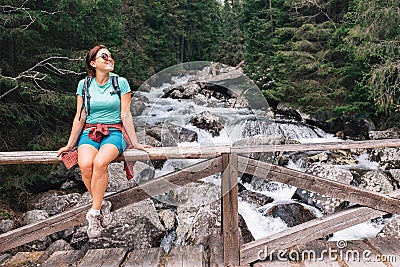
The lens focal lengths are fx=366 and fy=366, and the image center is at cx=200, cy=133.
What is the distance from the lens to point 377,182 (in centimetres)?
738

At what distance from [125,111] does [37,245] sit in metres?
4.62

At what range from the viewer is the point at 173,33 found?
2134cm

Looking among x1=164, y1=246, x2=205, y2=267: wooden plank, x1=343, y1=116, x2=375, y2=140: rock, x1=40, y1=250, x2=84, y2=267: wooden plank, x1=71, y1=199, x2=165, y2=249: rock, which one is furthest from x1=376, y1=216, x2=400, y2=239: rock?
x1=343, y1=116, x2=375, y2=140: rock

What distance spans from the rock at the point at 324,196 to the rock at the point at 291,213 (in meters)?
0.29

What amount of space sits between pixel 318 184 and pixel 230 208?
27.7 inches

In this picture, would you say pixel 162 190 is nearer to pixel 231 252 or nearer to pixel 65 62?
pixel 231 252

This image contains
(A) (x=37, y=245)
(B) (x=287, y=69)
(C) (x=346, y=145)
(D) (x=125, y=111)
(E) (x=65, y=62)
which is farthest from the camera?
(B) (x=287, y=69)

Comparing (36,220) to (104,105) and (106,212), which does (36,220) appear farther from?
(104,105)

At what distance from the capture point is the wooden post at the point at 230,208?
267 cm

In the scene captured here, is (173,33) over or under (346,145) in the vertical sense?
over

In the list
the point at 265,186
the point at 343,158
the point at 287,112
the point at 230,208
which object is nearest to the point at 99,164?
the point at 230,208

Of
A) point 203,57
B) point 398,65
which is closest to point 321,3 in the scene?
point 398,65

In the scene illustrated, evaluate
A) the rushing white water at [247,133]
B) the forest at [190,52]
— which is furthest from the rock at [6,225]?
the rushing white water at [247,133]

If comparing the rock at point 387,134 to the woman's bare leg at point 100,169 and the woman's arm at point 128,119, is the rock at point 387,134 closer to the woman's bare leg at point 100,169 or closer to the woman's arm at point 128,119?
the woman's arm at point 128,119
